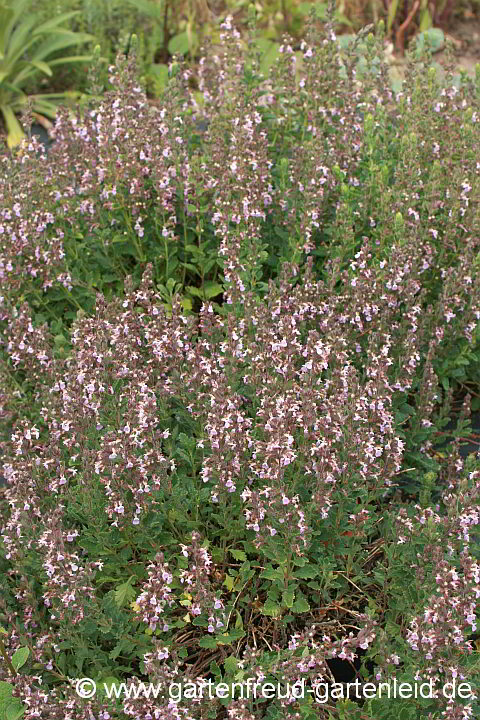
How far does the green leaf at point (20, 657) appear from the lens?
2646 millimetres

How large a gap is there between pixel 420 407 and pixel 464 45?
6.83 meters

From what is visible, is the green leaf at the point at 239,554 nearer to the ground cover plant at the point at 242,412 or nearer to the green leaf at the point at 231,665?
the ground cover plant at the point at 242,412

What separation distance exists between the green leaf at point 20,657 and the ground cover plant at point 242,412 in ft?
0.16

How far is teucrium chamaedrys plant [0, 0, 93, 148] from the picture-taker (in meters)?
7.44

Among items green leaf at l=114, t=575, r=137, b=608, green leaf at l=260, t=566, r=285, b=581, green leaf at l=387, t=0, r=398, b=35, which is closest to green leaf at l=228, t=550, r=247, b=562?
green leaf at l=260, t=566, r=285, b=581

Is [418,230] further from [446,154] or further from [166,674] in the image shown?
[166,674]

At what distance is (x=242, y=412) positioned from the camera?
10.1 feet

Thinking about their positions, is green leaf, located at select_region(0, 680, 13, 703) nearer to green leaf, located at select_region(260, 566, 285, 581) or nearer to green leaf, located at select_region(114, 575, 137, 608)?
green leaf, located at select_region(114, 575, 137, 608)

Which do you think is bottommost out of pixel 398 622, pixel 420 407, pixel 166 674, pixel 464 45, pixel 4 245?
pixel 398 622

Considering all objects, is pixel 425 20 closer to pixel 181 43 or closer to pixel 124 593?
pixel 181 43

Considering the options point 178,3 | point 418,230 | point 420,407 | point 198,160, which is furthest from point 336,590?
point 178,3

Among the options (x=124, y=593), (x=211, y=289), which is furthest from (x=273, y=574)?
(x=211, y=289)

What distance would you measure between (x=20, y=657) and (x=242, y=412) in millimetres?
1135

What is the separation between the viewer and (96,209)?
4.21 meters
